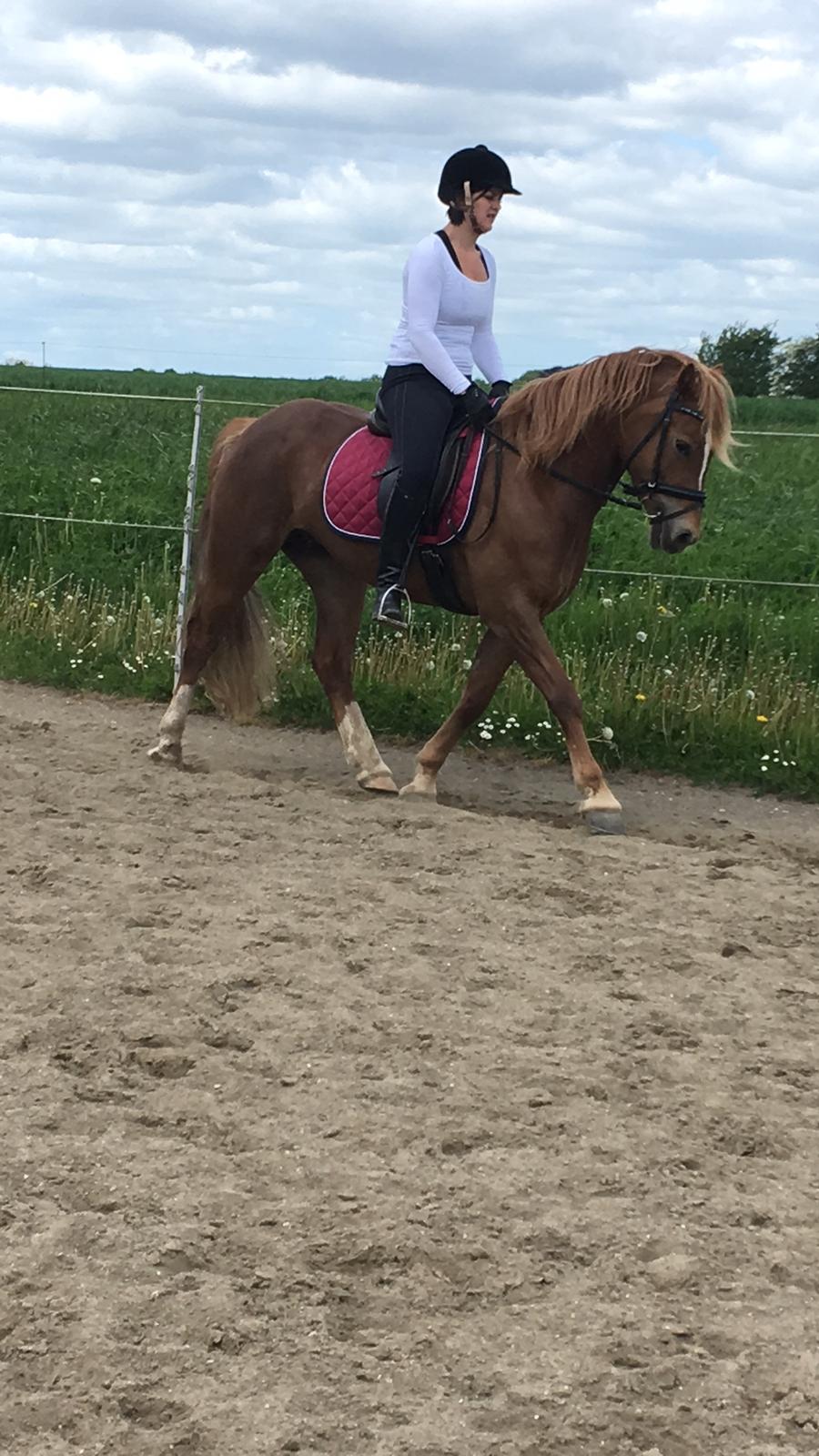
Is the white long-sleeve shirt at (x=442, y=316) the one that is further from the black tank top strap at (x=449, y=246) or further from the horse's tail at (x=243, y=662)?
the horse's tail at (x=243, y=662)

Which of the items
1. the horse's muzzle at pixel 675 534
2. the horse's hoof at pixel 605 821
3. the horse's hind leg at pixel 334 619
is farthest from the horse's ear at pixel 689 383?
the horse's hind leg at pixel 334 619

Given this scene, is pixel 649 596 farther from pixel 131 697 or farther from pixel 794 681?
pixel 131 697

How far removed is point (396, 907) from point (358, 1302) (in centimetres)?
218

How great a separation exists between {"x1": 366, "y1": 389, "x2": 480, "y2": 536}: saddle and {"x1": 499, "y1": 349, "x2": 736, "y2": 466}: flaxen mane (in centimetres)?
22

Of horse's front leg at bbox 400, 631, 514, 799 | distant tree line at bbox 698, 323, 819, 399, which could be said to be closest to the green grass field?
horse's front leg at bbox 400, 631, 514, 799

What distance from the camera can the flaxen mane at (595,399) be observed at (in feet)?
19.0

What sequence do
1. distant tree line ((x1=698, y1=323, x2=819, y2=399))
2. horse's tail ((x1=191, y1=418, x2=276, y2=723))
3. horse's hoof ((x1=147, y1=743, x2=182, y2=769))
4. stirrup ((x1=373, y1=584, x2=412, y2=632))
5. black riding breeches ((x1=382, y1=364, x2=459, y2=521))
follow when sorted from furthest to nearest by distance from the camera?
1. distant tree line ((x1=698, y1=323, x2=819, y2=399))
2. horse's tail ((x1=191, y1=418, x2=276, y2=723))
3. horse's hoof ((x1=147, y1=743, x2=182, y2=769))
4. stirrup ((x1=373, y1=584, x2=412, y2=632))
5. black riding breeches ((x1=382, y1=364, x2=459, y2=521))

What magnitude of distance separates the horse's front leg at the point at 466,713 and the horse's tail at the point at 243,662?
1030mm

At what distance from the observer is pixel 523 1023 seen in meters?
3.93

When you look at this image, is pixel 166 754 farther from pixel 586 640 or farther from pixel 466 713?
pixel 586 640

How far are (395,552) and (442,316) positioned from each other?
3.22 ft

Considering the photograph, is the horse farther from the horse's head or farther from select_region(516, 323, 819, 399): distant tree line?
select_region(516, 323, 819, 399): distant tree line

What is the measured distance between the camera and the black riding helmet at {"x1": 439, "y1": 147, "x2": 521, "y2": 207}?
6.03 m

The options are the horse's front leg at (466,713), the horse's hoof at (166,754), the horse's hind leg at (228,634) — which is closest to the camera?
the horse's front leg at (466,713)
